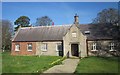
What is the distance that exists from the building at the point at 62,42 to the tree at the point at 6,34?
2161 cm

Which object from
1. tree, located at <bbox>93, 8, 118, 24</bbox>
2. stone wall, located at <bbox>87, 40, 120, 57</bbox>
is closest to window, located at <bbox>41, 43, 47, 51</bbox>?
stone wall, located at <bbox>87, 40, 120, 57</bbox>

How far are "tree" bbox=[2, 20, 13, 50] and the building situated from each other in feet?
70.9

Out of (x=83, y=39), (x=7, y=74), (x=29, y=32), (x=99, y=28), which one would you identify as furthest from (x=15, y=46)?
(x=7, y=74)

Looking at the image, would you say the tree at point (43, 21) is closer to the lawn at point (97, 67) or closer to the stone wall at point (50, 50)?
the stone wall at point (50, 50)

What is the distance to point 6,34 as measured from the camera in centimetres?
6488

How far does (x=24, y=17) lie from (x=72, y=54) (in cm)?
5938

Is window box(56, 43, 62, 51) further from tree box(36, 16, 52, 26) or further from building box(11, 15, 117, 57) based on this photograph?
tree box(36, 16, 52, 26)

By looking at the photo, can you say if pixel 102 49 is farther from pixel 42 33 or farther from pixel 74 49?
pixel 42 33

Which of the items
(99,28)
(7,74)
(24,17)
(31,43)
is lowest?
(7,74)

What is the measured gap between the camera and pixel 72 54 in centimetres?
3619

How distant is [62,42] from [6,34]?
3423 cm

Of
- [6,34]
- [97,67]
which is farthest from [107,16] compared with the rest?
[97,67]

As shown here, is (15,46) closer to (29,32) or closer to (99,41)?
(29,32)

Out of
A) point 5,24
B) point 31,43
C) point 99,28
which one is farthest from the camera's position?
point 5,24
